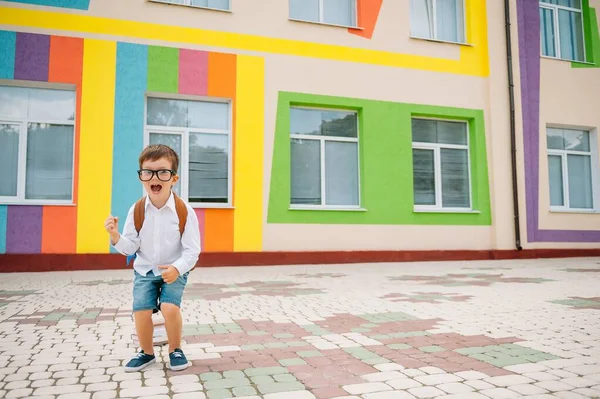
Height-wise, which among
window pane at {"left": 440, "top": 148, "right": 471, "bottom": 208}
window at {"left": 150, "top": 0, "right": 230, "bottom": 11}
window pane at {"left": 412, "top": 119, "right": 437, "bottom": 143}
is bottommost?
window pane at {"left": 440, "top": 148, "right": 471, "bottom": 208}

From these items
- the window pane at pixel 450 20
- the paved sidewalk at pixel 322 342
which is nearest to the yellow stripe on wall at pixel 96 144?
the paved sidewalk at pixel 322 342

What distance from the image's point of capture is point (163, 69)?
9.77 metres

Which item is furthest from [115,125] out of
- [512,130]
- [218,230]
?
[512,130]

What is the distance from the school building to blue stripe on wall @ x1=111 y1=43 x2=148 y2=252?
0.09 feet

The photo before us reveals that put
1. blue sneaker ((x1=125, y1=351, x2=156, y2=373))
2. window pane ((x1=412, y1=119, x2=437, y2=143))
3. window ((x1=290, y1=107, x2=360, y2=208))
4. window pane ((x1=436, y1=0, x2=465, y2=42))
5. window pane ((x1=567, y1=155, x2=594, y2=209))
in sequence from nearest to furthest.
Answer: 1. blue sneaker ((x1=125, y1=351, x2=156, y2=373))
2. window ((x1=290, y1=107, x2=360, y2=208))
3. window pane ((x1=412, y1=119, x2=437, y2=143))
4. window pane ((x1=436, y1=0, x2=465, y2=42))
5. window pane ((x1=567, y1=155, x2=594, y2=209))

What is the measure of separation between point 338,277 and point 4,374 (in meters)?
5.94

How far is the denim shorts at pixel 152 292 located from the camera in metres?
2.99

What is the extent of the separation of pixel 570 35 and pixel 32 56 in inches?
535

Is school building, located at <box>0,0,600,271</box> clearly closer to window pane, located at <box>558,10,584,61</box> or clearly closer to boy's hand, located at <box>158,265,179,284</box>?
window pane, located at <box>558,10,584,61</box>

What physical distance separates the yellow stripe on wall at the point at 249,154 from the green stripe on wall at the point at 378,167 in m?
0.39

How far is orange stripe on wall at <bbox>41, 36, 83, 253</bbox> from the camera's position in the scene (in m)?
8.91

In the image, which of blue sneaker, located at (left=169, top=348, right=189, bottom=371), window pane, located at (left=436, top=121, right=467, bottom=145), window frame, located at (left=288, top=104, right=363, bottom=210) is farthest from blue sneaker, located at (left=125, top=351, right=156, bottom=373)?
window pane, located at (left=436, top=121, right=467, bottom=145)

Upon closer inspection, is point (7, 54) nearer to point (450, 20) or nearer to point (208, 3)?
point (208, 3)

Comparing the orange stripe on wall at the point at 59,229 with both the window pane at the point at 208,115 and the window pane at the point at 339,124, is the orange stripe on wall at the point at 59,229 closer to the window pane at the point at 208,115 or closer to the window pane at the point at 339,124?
the window pane at the point at 208,115
